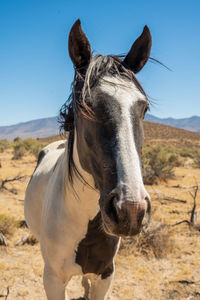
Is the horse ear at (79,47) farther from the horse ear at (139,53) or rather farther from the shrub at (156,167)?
the shrub at (156,167)

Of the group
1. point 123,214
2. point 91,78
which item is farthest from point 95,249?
point 91,78

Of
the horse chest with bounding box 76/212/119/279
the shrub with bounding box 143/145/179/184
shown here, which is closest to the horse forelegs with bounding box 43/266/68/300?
the horse chest with bounding box 76/212/119/279

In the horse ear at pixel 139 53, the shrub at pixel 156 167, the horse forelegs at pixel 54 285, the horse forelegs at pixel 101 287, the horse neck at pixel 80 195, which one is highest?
the horse ear at pixel 139 53

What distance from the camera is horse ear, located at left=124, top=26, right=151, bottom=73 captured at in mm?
1707

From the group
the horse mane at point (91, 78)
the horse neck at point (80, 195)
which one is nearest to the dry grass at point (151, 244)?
the horse neck at point (80, 195)

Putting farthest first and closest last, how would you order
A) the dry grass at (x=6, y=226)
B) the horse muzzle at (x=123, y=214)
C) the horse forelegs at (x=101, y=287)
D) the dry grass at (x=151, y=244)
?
the dry grass at (x=6, y=226) < the dry grass at (x=151, y=244) < the horse forelegs at (x=101, y=287) < the horse muzzle at (x=123, y=214)

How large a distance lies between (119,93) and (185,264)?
13.4 ft

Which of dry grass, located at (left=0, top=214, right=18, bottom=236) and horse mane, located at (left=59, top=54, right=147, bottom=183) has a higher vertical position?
horse mane, located at (left=59, top=54, right=147, bottom=183)

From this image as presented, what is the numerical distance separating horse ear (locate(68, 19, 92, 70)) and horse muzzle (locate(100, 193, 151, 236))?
99 cm

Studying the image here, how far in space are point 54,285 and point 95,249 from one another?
0.45 meters

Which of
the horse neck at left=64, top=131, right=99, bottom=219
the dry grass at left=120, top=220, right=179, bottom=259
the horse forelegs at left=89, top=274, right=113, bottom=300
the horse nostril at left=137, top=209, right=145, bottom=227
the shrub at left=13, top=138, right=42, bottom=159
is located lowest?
the shrub at left=13, top=138, right=42, bottom=159

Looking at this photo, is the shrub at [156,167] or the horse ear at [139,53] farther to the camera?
the shrub at [156,167]

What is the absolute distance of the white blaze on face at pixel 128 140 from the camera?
1.10 meters

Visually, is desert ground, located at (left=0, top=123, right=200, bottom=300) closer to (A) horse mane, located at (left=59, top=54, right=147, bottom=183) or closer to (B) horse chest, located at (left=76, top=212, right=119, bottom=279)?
(B) horse chest, located at (left=76, top=212, right=119, bottom=279)
